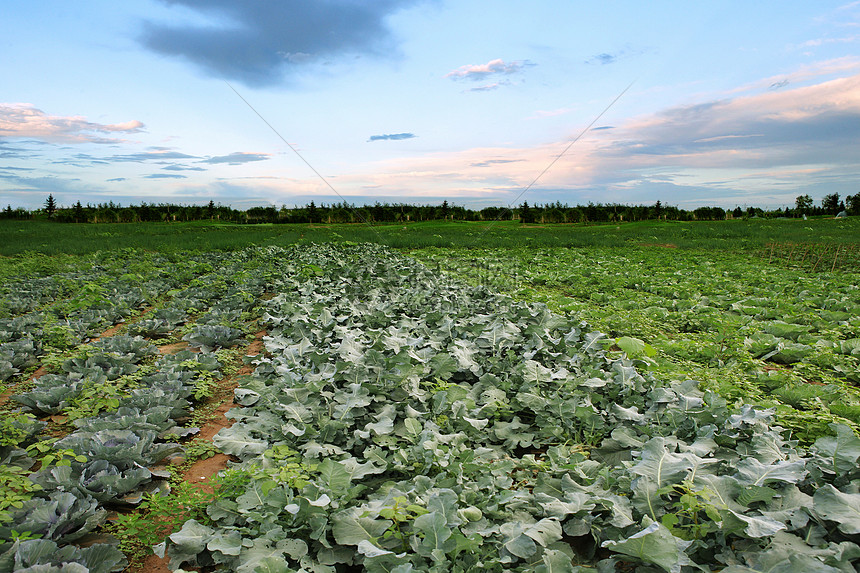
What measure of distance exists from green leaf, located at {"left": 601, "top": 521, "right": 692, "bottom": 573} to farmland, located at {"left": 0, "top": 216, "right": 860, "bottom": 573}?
1cm

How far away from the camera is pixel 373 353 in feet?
14.6

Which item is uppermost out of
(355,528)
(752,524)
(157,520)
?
(752,524)

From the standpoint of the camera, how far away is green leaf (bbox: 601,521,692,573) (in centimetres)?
209

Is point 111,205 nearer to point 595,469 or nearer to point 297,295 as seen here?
point 297,295

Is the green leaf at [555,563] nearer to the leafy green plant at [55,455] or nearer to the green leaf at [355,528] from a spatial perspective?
the green leaf at [355,528]

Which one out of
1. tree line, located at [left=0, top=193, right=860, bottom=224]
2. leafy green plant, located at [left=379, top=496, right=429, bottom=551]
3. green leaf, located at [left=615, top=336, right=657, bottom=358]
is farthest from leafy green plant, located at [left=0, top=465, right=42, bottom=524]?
tree line, located at [left=0, top=193, right=860, bottom=224]

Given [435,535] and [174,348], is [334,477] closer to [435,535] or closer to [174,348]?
[435,535]

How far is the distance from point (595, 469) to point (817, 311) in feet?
27.7

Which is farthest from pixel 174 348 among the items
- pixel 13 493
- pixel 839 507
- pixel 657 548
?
pixel 839 507

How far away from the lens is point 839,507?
7.61 feet

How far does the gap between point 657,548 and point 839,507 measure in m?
1.06

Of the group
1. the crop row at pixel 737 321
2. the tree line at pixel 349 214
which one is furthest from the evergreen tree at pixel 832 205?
the crop row at pixel 737 321

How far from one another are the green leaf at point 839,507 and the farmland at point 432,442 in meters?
0.01

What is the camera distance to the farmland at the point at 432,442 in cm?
235
